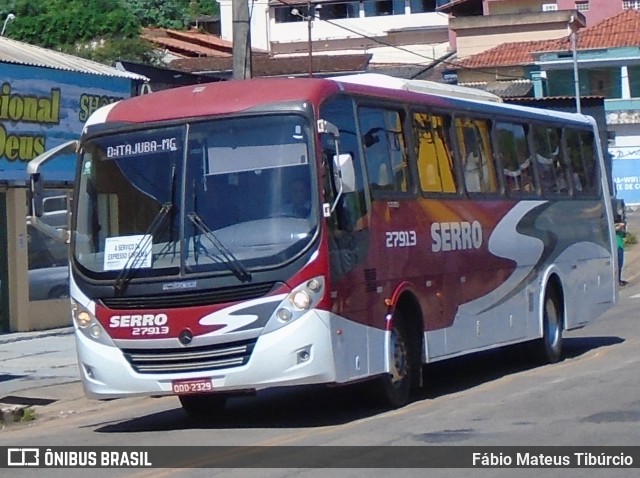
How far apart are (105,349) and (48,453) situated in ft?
4.05

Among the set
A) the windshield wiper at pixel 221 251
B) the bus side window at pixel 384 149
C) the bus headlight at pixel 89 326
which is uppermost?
the bus side window at pixel 384 149

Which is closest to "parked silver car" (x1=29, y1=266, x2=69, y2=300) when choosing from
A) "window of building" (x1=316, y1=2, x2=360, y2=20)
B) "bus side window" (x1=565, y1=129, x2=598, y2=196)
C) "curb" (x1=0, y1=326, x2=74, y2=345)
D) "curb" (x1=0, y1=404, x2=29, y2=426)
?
"curb" (x1=0, y1=326, x2=74, y2=345)

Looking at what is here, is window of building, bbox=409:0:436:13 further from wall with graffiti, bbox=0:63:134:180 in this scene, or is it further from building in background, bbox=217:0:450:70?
wall with graffiti, bbox=0:63:134:180

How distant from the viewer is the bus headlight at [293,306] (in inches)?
452

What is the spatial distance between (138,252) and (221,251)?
857mm

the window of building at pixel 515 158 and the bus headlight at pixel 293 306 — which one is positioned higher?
the window of building at pixel 515 158

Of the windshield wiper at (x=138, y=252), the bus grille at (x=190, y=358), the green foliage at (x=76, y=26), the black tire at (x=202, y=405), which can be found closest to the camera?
the bus grille at (x=190, y=358)

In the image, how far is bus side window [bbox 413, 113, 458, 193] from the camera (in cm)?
1395

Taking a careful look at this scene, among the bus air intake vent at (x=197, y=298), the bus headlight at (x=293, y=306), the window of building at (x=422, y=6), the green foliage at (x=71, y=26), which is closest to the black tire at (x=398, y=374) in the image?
the bus headlight at (x=293, y=306)

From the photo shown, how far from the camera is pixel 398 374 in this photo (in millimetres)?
13055

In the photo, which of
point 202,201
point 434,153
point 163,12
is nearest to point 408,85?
point 434,153

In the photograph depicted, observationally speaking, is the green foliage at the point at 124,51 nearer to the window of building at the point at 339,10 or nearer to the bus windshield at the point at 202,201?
the window of building at the point at 339,10

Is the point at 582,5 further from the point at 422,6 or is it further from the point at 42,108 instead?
the point at 42,108

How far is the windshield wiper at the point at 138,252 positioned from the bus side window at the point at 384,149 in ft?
7.05
